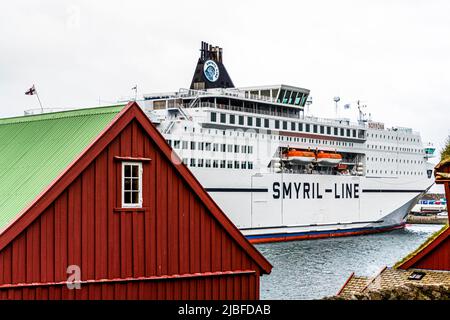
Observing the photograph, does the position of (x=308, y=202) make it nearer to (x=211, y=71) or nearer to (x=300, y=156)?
(x=300, y=156)

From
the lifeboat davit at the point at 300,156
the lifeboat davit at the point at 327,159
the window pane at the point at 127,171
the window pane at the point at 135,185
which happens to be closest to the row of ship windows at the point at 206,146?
the lifeboat davit at the point at 300,156

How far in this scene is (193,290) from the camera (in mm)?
11914

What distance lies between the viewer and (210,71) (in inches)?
2397

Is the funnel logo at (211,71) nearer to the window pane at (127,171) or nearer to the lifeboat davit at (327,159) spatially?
the lifeboat davit at (327,159)

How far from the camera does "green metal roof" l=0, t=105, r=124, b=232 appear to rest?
11.0 meters

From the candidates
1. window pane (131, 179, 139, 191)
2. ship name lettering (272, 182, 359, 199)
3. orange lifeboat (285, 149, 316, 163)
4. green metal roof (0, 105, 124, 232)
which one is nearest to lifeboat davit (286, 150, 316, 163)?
orange lifeboat (285, 149, 316, 163)

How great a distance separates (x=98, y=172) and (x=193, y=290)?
2339 millimetres

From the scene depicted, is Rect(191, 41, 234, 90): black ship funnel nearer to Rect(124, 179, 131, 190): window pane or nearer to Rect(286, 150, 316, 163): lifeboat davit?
Rect(286, 150, 316, 163): lifeboat davit

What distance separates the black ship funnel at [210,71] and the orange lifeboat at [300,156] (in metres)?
9.01

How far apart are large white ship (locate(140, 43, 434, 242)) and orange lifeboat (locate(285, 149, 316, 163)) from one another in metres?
0.08
